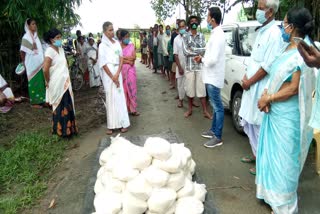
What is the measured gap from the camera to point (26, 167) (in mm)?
4156

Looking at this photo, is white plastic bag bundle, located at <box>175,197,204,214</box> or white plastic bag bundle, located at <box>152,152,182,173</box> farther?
white plastic bag bundle, located at <box>152,152,182,173</box>

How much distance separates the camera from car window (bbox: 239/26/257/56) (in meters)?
5.05

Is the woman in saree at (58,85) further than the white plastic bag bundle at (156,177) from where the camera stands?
Yes

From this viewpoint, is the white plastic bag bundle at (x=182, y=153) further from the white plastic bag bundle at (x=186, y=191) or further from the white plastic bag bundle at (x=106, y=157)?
the white plastic bag bundle at (x=106, y=157)

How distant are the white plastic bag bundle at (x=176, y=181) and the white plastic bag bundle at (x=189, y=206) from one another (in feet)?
0.35

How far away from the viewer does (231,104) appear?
539cm

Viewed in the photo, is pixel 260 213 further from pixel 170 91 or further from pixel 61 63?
pixel 170 91

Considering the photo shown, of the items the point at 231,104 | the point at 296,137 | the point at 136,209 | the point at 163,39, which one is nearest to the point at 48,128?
the point at 231,104

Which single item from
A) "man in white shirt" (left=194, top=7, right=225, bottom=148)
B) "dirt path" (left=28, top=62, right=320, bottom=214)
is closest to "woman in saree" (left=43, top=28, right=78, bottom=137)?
"dirt path" (left=28, top=62, right=320, bottom=214)

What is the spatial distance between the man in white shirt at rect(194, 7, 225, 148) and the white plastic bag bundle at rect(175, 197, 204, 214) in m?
2.26

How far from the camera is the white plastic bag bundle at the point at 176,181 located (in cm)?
244

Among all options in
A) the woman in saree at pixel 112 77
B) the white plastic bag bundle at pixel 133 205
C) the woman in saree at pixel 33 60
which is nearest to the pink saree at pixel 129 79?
the woman in saree at pixel 112 77

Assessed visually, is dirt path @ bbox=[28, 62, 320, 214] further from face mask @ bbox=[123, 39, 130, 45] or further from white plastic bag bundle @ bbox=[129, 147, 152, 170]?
face mask @ bbox=[123, 39, 130, 45]

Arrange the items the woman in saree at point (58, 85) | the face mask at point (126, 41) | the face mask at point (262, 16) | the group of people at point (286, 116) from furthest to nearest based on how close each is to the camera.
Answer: the face mask at point (126, 41) < the woman in saree at point (58, 85) < the face mask at point (262, 16) < the group of people at point (286, 116)
